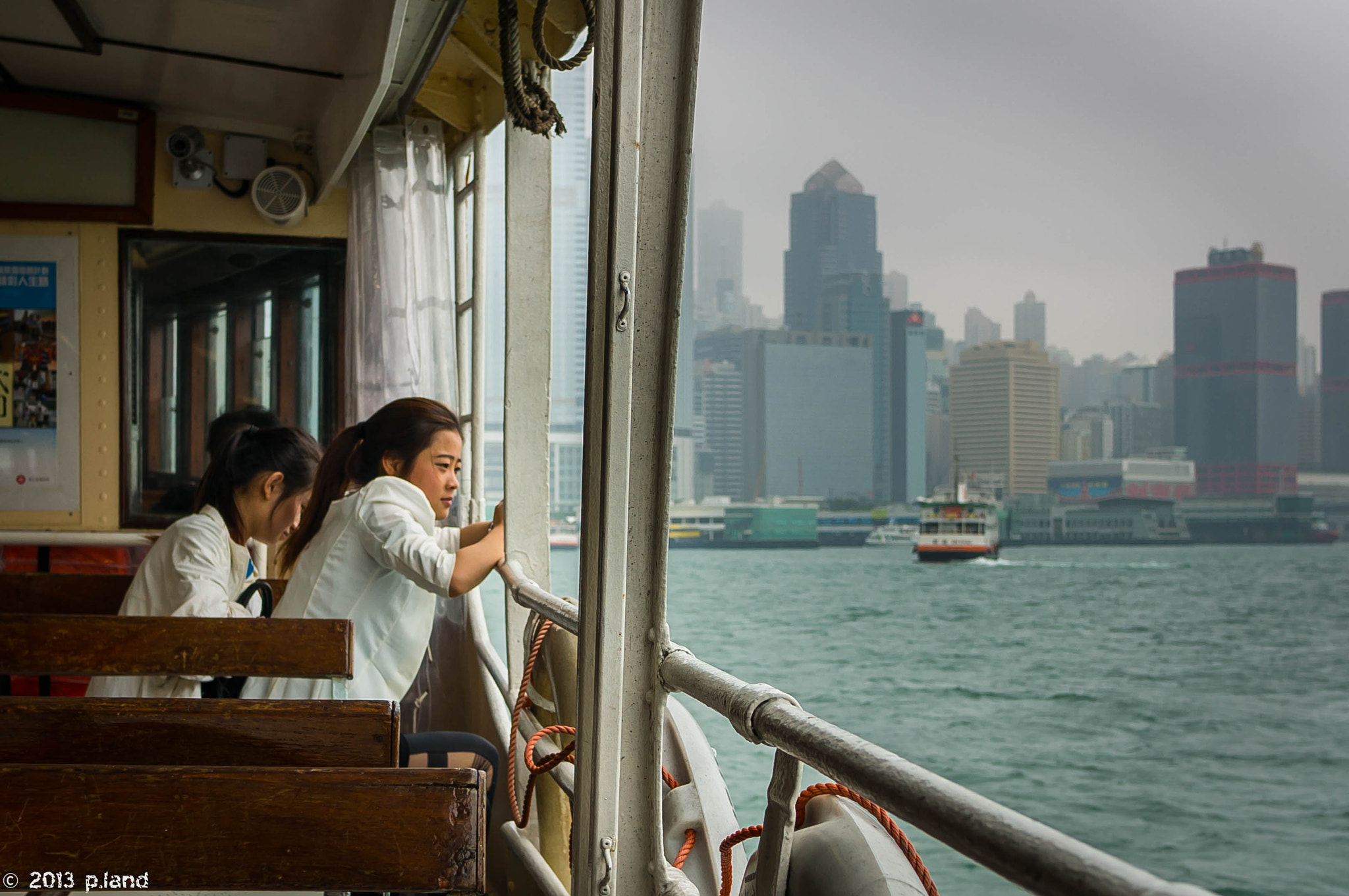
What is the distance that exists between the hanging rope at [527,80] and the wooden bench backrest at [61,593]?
1.21m

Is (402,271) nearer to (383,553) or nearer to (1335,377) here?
(383,553)

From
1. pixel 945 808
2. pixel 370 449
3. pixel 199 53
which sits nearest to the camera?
pixel 945 808

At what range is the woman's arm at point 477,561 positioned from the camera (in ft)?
6.49

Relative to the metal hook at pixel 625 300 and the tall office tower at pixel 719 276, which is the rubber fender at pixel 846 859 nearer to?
the metal hook at pixel 625 300

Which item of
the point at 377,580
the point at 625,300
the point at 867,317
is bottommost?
the point at 377,580

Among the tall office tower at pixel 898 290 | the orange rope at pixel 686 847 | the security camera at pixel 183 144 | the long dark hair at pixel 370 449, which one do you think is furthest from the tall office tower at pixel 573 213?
the tall office tower at pixel 898 290

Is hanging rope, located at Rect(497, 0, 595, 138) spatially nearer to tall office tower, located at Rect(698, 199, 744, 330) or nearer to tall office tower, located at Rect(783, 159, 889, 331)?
tall office tower, located at Rect(698, 199, 744, 330)

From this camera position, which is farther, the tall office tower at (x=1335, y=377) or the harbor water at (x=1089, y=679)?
the tall office tower at (x=1335, y=377)

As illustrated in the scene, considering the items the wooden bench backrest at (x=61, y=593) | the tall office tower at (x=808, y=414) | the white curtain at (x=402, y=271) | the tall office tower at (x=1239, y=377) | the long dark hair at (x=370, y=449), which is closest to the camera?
the long dark hair at (x=370, y=449)

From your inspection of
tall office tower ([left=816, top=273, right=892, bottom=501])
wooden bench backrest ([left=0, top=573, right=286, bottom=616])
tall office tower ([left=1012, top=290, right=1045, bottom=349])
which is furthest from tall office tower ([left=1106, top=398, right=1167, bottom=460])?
wooden bench backrest ([left=0, top=573, right=286, bottom=616])

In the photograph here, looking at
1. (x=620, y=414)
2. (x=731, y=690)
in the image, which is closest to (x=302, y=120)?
(x=620, y=414)

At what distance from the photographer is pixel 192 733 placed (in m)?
1.15

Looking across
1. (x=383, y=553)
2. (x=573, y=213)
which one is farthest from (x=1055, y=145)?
(x=383, y=553)

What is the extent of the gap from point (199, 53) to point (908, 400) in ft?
180
